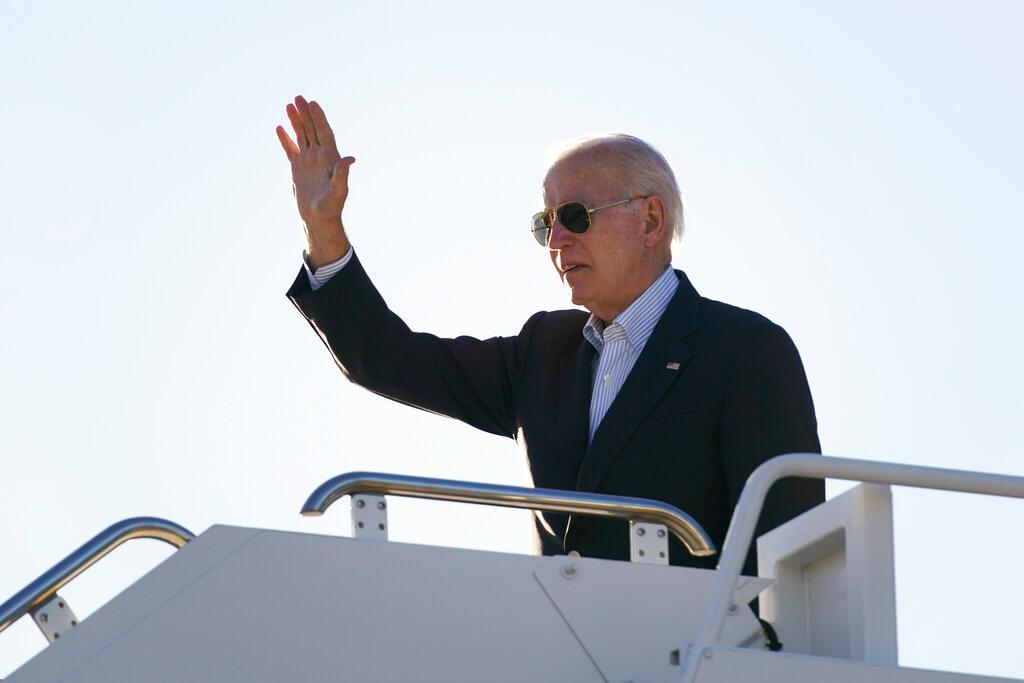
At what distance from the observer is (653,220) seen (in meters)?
6.68

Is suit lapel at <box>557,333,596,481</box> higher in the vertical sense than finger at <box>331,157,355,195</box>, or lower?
lower

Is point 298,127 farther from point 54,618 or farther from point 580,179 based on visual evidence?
point 54,618

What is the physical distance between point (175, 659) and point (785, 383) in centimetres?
246

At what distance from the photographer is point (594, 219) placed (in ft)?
21.5

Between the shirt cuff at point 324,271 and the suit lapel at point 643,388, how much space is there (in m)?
1.19

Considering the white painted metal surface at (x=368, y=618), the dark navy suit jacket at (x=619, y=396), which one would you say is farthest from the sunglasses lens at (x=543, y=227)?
the white painted metal surface at (x=368, y=618)

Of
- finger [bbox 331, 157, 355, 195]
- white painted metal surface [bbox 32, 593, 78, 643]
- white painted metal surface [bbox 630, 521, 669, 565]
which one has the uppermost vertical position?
finger [bbox 331, 157, 355, 195]

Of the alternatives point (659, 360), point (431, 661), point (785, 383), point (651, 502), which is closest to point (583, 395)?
point (659, 360)

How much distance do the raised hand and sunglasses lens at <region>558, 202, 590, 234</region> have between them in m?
0.79

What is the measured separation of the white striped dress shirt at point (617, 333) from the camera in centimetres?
616

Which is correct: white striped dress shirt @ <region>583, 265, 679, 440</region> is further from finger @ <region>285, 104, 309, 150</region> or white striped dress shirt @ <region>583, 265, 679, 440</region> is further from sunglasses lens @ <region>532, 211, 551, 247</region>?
finger @ <region>285, 104, 309, 150</region>

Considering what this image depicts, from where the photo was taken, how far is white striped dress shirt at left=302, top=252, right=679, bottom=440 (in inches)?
243

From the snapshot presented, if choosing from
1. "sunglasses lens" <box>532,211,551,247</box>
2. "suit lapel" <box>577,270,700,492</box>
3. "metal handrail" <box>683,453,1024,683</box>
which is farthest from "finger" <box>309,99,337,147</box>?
"metal handrail" <box>683,453,1024,683</box>

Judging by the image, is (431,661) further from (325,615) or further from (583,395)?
(583,395)
